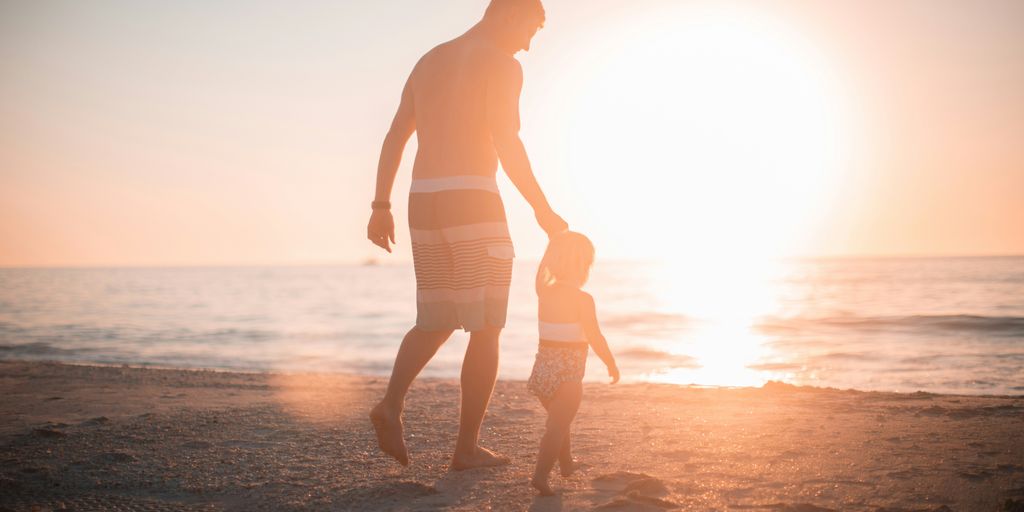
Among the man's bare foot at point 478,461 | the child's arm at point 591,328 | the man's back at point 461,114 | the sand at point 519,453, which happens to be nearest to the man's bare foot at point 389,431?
the sand at point 519,453

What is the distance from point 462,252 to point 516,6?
1191 millimetres

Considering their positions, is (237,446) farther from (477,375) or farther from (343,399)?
(343,399)

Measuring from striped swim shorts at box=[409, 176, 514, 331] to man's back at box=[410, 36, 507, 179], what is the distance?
72 mm

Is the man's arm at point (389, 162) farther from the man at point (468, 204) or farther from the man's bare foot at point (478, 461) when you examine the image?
the man's bare foot at point (478, 461)

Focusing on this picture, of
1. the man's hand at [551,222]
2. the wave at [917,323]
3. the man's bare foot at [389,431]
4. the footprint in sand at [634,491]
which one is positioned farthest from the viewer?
the wave at [917,323]

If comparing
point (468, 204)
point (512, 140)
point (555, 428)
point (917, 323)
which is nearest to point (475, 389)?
point (555, 428)

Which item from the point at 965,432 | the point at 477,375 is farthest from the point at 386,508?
the point at 965,432

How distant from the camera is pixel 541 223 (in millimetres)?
3264

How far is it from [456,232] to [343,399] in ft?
11.3

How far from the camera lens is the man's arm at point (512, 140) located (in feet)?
10.7

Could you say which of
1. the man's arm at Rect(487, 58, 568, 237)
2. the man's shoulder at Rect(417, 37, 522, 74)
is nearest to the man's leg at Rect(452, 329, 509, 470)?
the man's arm at Rect(487, 58, 568, 237)

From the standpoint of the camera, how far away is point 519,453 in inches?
154

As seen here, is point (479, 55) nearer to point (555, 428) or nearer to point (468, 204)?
point (468, 204)

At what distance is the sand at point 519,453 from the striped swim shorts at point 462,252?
2.50 feet
